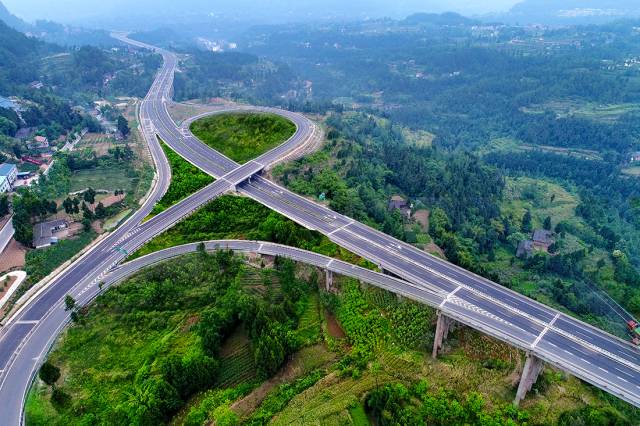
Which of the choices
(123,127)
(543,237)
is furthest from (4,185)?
(543,237)

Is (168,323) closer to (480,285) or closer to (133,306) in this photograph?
(133,306)

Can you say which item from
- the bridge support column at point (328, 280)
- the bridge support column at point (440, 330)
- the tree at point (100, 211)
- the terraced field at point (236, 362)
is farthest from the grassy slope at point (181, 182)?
the bridge support column at point (440, 330)

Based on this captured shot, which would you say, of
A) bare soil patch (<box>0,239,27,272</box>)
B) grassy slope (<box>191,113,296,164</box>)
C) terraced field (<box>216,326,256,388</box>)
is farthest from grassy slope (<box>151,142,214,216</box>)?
terraced field (<box>216,326,256,388</box>)

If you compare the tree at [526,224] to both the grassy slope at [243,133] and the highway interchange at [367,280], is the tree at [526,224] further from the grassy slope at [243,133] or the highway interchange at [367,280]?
the grassy slope at [243,133]

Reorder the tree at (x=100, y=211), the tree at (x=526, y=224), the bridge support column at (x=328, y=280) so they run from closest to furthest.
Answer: the bridge support column at (x=328, y=280), the tree at (x=100, y=211), the tree at (x=526, y=224)

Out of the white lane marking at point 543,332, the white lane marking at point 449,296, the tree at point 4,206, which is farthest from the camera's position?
the tree at point 4,206

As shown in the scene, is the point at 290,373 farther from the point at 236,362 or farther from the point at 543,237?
the point at 543,237

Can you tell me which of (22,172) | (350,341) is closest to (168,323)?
(350,341)
